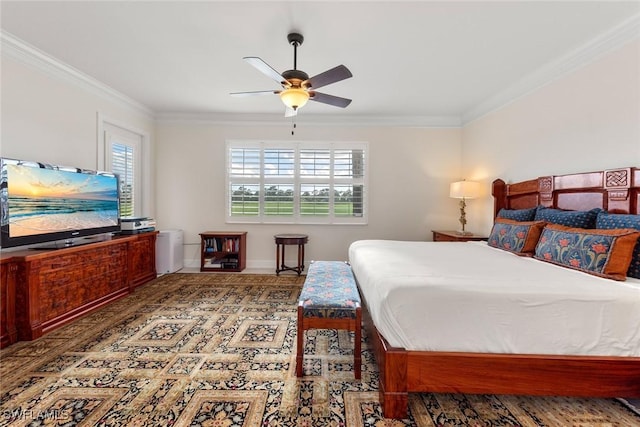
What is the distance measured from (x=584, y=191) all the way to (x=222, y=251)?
4.74 metres

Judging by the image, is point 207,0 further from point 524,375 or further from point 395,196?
point 395,196

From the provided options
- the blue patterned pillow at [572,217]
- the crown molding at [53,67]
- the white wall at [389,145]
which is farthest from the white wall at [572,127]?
the crown molding at [53,67]

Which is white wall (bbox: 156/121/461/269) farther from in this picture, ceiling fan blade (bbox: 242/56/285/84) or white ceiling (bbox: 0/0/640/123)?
ceiling fan blade (bbox: 242/56/285/84)

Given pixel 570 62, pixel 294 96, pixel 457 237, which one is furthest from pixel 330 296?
pixel 570 62

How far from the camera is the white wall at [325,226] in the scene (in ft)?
16.5

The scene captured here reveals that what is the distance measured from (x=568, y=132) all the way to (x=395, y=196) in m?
2.53

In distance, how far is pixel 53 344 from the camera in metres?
2.40

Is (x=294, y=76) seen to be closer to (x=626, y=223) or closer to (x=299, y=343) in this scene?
(x=299, y=343)

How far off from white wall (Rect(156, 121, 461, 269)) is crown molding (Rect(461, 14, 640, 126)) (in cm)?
120

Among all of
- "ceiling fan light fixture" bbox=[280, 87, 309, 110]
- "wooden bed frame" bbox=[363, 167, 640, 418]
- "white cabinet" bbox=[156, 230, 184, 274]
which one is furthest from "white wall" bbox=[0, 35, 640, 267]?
"ceiling fan light fixture" bbox=[280, 87, 309, 110]

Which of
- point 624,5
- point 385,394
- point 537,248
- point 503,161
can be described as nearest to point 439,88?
point 503,161

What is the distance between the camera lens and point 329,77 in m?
2.36

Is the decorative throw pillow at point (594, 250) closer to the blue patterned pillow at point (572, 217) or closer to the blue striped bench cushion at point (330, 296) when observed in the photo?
the blue patterned pillow at point (572, 217)

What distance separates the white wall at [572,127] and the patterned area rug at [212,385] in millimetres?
2069
